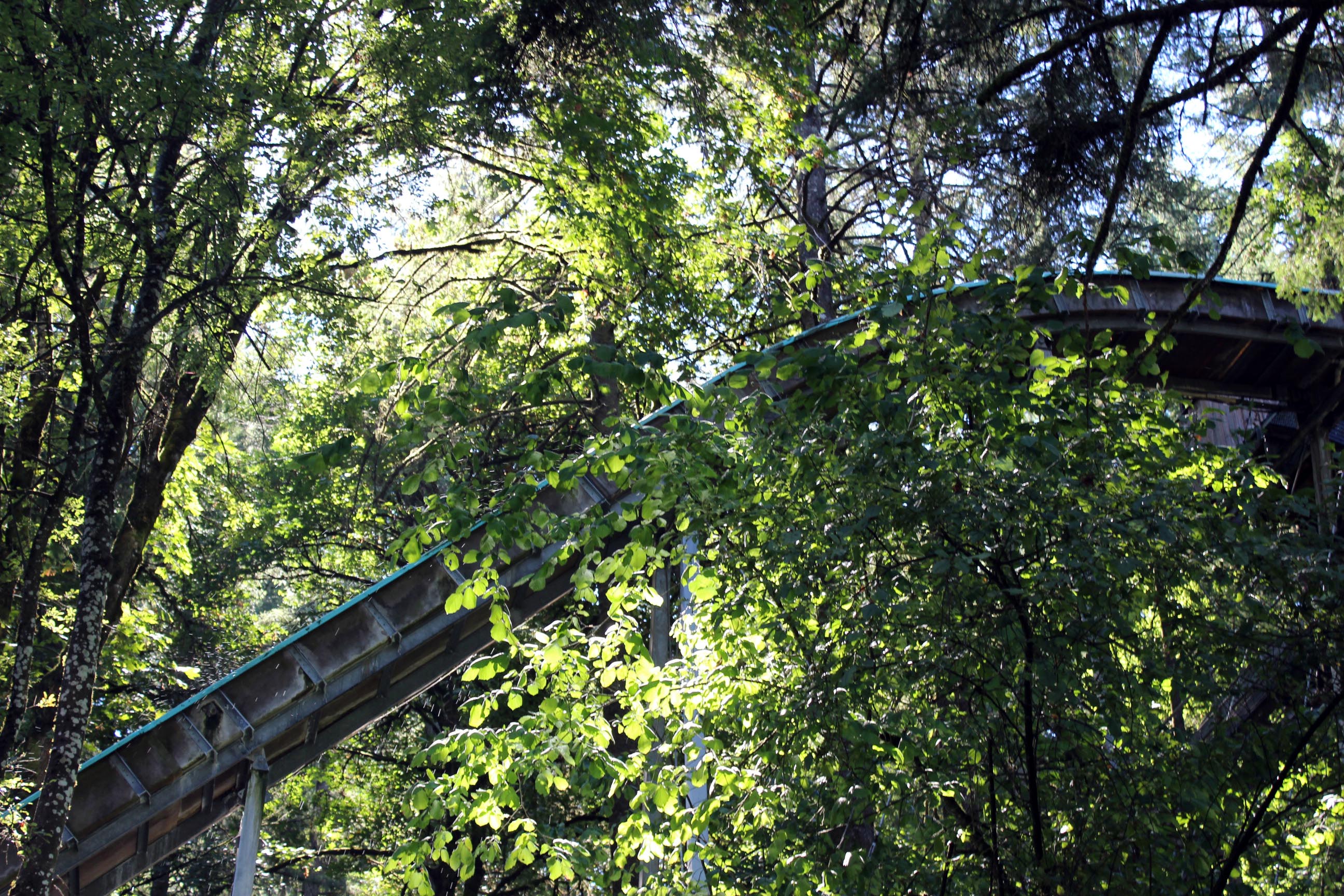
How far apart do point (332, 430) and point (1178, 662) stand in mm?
10966

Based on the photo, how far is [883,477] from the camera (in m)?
3.84

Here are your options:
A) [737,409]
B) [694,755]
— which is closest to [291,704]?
[694,755]

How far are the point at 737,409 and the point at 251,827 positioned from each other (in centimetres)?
572

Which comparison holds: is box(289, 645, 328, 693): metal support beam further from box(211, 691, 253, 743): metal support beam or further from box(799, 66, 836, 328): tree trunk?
box(799, 66, 836, 328): tree trunk

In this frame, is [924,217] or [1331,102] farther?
[924,217]

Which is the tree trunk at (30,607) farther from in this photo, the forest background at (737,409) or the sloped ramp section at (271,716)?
the sloped ramp section at (271,716)

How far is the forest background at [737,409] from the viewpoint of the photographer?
3684mm

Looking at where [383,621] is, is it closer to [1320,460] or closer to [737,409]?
[737,409]

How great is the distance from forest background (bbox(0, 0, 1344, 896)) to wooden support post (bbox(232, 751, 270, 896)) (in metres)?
1.36

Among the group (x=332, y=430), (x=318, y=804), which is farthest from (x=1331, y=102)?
(x=318, y=804)

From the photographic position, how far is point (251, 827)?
7.91m

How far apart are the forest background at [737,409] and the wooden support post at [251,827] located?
136 centimetres

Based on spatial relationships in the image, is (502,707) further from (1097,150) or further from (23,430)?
(1097,150)

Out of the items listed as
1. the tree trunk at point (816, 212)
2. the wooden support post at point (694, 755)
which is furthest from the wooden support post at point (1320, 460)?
the tree trunk at point (816, 212)
